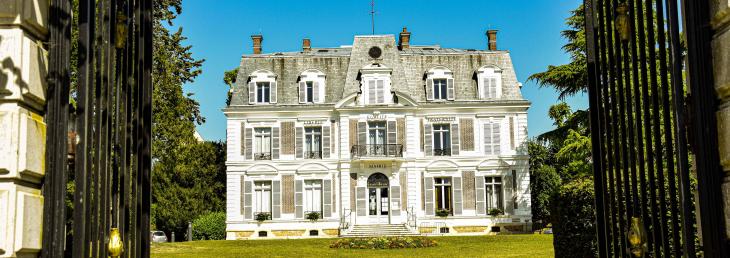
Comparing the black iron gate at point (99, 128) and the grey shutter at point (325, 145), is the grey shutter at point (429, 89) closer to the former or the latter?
the grey shutter at point (325, 145)

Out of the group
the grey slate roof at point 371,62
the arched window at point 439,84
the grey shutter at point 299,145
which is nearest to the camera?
the grey shutter at point 299,145

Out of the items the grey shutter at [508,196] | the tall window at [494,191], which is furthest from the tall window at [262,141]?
the grey shutter at [508,196]

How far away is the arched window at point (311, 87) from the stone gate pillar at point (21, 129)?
87.1 ft

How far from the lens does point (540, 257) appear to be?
1527cm

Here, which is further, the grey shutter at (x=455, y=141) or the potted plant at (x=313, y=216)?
the grey shutter at (x=455, y=141)

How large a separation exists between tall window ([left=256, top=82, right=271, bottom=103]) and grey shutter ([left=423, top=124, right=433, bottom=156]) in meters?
6.14

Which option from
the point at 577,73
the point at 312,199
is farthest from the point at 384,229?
the point at 577,73

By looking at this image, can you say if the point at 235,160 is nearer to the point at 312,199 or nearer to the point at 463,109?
the point at 312,199

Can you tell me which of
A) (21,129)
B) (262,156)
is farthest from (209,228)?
(21,129)

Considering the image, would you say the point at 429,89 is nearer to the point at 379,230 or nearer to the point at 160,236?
the point at 379,230

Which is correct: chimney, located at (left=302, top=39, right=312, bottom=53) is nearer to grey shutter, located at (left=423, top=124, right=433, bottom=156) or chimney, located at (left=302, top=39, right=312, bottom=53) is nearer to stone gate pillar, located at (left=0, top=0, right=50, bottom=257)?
grey shutter, located at (left=423, top=124, right=433, bottom=156)

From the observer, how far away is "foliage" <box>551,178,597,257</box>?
29.9 feet

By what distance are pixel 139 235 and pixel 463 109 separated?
2608cm

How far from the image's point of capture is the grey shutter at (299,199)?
95.4 feet
